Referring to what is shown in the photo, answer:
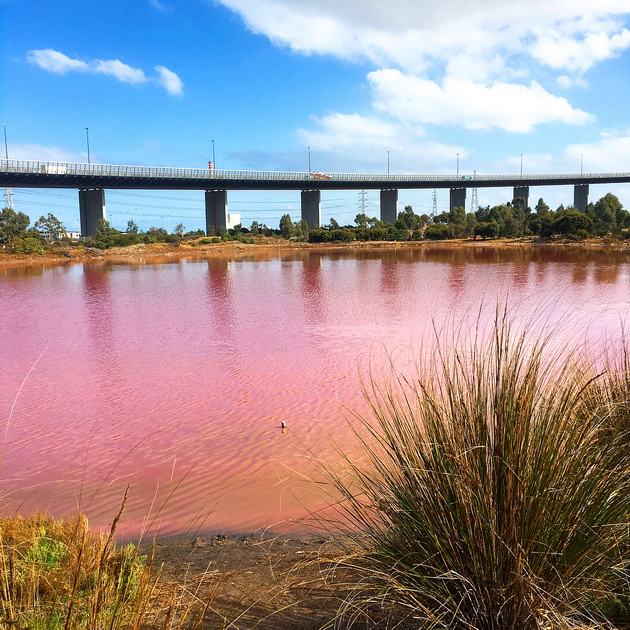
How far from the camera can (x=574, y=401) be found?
2.65 m

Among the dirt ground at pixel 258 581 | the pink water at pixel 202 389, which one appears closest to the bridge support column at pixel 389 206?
the pink water at pixel 202 389

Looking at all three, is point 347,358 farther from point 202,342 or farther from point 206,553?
point 206,553

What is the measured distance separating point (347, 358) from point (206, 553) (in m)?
7.11

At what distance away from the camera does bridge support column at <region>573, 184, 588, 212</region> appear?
10419 cm

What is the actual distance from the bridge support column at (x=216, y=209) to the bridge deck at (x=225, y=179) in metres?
1.32

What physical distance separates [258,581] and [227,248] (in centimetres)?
6748

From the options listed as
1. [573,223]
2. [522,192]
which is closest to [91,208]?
[573,223]

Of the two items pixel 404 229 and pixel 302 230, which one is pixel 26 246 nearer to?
pixel 302 230

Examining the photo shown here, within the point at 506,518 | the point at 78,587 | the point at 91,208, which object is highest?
the point at 91,208

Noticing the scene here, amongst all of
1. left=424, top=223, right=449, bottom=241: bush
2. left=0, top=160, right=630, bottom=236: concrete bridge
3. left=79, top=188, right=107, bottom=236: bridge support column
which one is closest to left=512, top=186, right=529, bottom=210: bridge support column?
left=0, top=160, right=630, bottom=236: concrete bridge

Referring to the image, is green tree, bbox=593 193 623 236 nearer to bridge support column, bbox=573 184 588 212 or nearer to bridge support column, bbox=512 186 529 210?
bridge support column, bbox=512 186 529 210

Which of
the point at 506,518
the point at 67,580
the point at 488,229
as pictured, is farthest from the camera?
the point at 488,229

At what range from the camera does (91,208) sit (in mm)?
74000

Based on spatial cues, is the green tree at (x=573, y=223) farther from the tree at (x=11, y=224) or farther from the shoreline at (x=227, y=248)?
the tree at (x=11, y=224)
